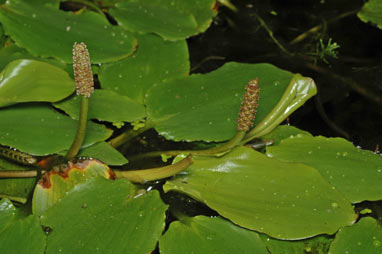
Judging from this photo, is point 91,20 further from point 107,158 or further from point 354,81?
point 354,81

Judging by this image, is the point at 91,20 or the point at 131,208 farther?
the point at 91,20

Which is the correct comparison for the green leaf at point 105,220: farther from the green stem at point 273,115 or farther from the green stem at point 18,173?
the green stem at point 273,115

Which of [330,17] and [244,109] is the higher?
[244,109]

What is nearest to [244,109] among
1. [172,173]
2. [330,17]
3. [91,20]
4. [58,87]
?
[172,173]

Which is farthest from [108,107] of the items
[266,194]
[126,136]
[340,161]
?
[340,161]

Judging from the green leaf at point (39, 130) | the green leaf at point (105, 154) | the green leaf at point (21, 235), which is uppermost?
the green leaf at point (39, 130)

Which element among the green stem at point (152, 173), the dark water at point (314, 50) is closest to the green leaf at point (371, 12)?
the dark water at point (314, 50)

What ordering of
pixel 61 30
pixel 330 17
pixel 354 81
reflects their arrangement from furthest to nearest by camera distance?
pixel 330 17 → pixel 354 81 → pixel 61 30
